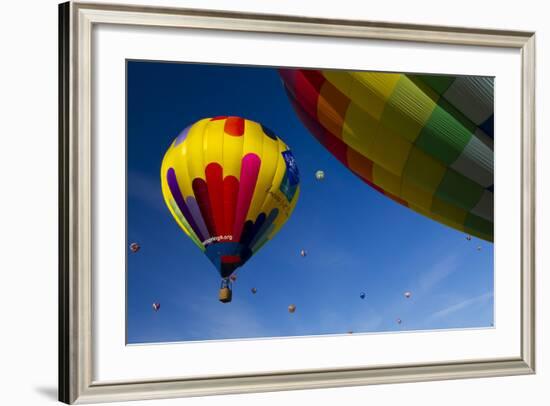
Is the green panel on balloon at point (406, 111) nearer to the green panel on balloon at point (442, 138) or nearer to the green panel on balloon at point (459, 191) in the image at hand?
the green panel on balloon at point (442, 138)

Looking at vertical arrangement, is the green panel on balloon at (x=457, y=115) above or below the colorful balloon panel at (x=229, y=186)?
above

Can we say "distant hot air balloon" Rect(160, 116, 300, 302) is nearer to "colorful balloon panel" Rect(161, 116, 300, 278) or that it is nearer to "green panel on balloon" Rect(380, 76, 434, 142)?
"colorful balloon panel" Rect(161, 116, 300, 278)

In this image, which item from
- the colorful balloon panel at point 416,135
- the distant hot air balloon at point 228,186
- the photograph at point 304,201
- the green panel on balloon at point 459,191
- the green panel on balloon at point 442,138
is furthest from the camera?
the green panel on balloon at point 442,138

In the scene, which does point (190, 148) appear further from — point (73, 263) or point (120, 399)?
point (120, 399)

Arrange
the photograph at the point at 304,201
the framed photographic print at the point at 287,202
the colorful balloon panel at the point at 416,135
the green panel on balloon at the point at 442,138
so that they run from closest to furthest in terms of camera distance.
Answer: the framed photographic print at the point at 287,202 → the photograph at the point at 304,201 → the colorful balloon panel at the point at 416,135 → the green panel on balloon at the point at 442,138

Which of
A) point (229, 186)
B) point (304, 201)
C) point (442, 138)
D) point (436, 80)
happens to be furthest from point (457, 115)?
point (229, 186)

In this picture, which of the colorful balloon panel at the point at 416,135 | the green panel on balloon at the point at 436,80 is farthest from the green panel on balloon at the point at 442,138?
the green panel on balloon at the point at 436,80

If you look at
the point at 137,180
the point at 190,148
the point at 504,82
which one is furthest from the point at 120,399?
the point at 504,82
